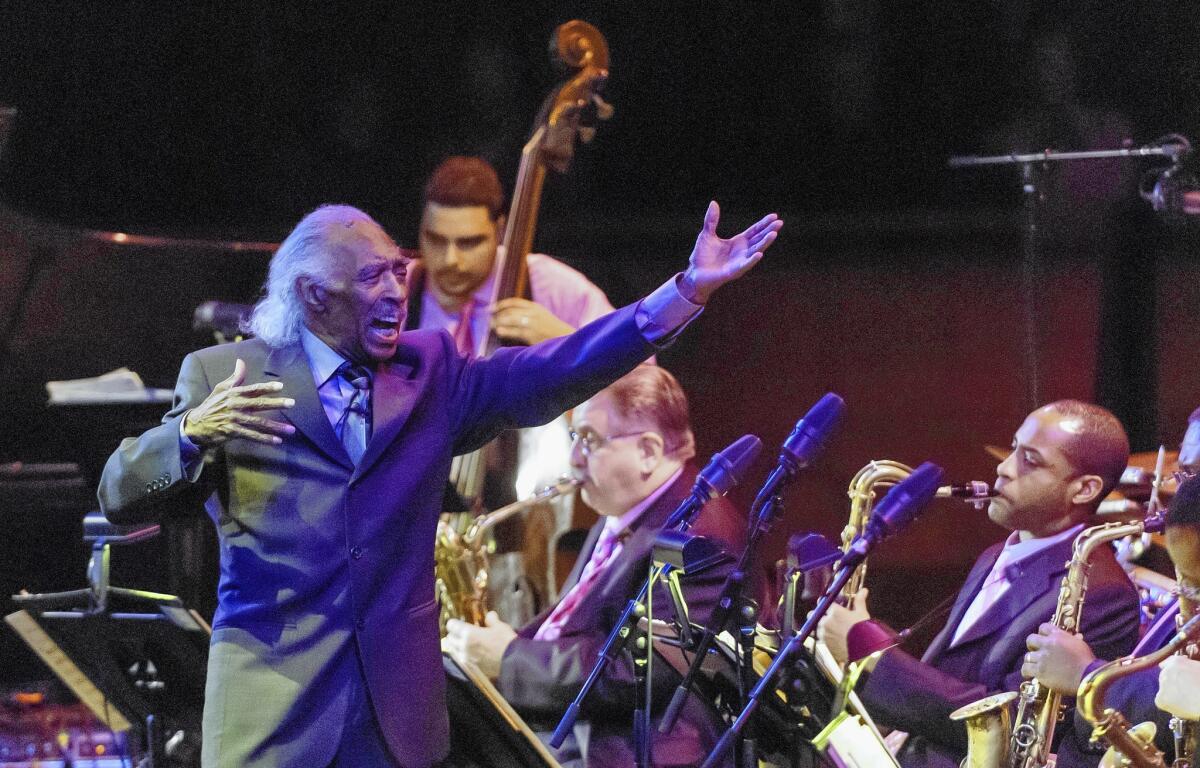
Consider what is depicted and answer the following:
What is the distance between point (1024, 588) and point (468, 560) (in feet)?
5.76

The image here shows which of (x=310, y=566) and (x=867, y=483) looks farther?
(x=867, y=483)

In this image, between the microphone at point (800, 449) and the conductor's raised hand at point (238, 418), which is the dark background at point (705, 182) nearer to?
the microphone at point (800, 449)

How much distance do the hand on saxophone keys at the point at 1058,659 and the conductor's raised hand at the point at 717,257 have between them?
1029mm

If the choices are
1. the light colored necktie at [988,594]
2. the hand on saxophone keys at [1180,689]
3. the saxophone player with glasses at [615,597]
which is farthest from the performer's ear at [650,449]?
the hand on saxophone keys at [1180,689]

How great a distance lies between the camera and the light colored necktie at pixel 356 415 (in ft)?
7.95

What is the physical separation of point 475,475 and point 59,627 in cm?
133

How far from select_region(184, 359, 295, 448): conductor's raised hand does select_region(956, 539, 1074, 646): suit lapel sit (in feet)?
5.46

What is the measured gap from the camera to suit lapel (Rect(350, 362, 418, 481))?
238 cm

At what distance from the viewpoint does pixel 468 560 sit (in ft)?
14.4

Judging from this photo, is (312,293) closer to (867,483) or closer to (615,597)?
(615,597)

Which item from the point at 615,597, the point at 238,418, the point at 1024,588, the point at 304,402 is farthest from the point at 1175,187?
the point at 238,418

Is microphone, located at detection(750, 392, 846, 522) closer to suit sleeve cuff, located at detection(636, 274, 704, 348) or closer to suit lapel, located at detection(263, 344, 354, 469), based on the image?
suit sleeve cuff, located at detection(636, 274, 704, 348)

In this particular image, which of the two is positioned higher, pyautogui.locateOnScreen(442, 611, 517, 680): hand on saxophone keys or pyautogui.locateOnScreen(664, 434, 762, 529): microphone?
pyautogui.locateOnScreen(664, 434, 762, 529): microphone

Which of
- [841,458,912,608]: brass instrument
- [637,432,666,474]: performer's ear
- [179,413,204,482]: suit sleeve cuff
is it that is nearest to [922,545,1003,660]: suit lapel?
[841,458,912,608]: brass instrument
